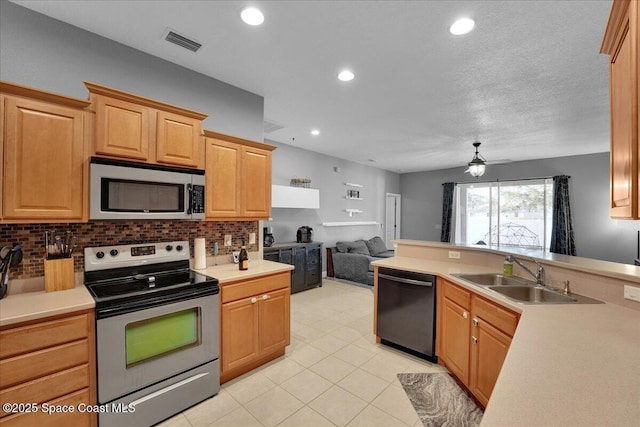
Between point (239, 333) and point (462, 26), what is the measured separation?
297 centimetres

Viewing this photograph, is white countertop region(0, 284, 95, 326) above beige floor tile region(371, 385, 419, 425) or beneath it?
above

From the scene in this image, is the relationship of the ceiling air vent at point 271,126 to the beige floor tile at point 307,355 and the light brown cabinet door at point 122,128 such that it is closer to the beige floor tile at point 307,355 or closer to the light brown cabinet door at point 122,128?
the light brown cabinet door at point 122,128

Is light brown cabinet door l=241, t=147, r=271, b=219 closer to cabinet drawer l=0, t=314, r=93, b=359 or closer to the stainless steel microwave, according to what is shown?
the stainless steel microwave

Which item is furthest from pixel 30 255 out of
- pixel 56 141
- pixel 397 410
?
pixel 397 410

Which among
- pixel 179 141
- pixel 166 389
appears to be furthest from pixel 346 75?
pixel 166 389

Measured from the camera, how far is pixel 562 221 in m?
6.23

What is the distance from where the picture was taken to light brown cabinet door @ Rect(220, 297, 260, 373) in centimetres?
232

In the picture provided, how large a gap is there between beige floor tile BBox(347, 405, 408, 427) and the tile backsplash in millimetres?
1943

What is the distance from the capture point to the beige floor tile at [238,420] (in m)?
1.93

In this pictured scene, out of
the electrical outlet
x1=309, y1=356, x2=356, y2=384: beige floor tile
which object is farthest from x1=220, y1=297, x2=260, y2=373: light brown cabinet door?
the electrical outlet

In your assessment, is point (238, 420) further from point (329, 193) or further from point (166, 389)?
point (329, 193)

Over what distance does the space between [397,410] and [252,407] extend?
1086 millimetres

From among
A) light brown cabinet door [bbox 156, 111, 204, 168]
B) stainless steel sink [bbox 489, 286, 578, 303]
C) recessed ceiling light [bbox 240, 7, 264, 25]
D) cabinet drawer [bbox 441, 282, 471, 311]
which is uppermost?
recessed ceiling light [bbox 240, 7, 264, 25]

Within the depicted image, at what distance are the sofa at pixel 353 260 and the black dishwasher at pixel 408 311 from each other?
2.52 metres
